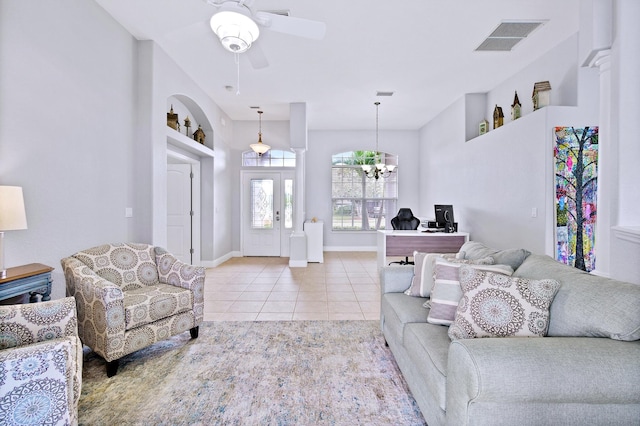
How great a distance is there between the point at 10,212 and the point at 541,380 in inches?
114

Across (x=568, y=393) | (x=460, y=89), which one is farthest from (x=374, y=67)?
(x=568, y=393)

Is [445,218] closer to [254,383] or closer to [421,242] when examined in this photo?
[421,242]

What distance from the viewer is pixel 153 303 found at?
250 cm

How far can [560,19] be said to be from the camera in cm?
323

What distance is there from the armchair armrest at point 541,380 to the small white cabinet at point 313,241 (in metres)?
5.46

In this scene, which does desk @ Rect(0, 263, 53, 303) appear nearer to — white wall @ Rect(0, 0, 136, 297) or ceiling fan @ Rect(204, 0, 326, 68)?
white wall @ Rect(0, 0, 136, 297)

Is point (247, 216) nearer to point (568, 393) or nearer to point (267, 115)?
point (267, 115)

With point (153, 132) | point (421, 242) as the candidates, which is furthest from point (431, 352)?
point (421, 242)

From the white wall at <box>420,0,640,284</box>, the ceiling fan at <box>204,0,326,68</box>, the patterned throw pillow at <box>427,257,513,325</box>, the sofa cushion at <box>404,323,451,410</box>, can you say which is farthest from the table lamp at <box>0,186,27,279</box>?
the white wall at <box>420,0,640,284</box>

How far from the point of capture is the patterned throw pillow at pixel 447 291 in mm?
1932

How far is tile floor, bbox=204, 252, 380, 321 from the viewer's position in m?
3.60

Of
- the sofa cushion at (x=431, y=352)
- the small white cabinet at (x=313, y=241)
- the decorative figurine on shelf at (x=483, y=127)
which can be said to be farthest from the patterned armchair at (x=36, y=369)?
the decorative figurine on shelf at (x=483, y=127)

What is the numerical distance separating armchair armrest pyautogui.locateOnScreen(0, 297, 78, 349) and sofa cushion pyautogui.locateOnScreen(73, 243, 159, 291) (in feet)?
3.43

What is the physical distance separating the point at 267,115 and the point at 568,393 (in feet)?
21.7
